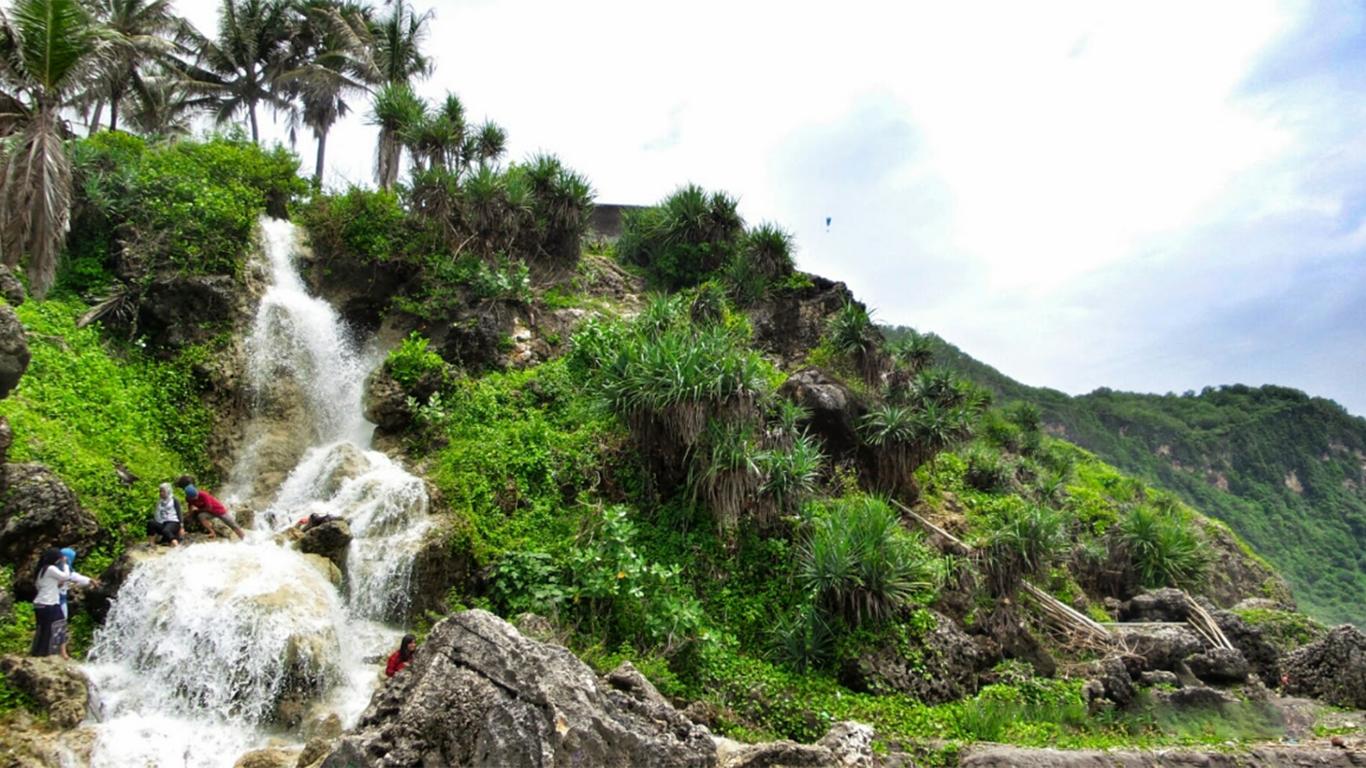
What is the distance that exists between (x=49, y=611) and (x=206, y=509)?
2.63 meters

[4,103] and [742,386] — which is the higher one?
[4,103]

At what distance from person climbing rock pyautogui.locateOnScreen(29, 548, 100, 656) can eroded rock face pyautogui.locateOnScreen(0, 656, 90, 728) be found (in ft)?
1.79

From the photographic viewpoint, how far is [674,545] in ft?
43.5

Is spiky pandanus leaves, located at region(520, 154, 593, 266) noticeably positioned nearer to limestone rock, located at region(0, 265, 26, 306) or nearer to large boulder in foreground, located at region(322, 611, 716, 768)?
limestone rock, located at region(0, 265, 26, 306)

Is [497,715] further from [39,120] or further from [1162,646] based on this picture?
[39,120]

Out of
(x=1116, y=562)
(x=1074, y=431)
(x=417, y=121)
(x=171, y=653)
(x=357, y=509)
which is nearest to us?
(x=171, y=653)

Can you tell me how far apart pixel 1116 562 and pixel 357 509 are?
55.0ft

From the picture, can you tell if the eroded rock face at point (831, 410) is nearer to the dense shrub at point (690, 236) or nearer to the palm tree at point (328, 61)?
the dense shrub at point (690, 236)

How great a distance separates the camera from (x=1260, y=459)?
57500mm

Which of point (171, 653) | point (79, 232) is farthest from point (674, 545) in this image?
point (79, 232)

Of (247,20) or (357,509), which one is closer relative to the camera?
(357,509)

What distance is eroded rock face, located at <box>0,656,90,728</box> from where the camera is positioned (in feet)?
25.1

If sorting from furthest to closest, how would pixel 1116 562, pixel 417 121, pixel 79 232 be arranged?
pixel 417 121
pixel 1116 562
pixel 79 232

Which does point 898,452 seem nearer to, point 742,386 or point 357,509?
point 742,386
